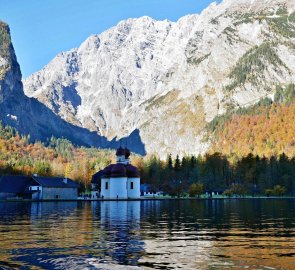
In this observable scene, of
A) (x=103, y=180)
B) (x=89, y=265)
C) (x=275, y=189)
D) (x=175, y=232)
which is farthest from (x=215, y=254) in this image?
(x=275, y=189)

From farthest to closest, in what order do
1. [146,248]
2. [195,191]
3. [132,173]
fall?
1. [195,191]
2. [132,173]
3. [146,248]

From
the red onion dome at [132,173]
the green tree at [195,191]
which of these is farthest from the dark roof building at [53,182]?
the green tree at [195,191]

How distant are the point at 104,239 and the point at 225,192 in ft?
546

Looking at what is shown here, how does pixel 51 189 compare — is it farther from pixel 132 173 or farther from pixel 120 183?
pixel 132 173

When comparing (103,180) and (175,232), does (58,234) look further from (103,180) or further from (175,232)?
(103,180)

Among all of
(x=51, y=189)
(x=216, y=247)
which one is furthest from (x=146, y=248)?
(x=51, y=189)

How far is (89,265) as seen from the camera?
1013 inches

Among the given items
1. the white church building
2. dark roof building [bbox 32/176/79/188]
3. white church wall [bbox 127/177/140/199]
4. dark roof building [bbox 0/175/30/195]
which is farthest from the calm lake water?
white church wall [bbox 127/177/140/199]

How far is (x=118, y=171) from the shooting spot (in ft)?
552

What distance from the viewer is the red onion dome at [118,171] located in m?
167

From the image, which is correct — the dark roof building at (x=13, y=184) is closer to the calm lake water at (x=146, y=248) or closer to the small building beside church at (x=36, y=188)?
the small building beside church at (x=36, y=188)

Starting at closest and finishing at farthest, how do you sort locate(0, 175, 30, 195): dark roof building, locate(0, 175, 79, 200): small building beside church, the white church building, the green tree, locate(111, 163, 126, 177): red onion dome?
locate(0, 175, 79, 200): small building beside church → locate(0, 175, 30, 195): dark roof building → the white church building → locate(111, 163, 126, 177): red onion dome → the green tree

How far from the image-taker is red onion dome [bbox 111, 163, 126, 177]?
16675 cm

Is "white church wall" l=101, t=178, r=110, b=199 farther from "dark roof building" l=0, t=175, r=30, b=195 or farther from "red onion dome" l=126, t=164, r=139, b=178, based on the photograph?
"dark roof building" l=0, t=175, r=30, b=195
